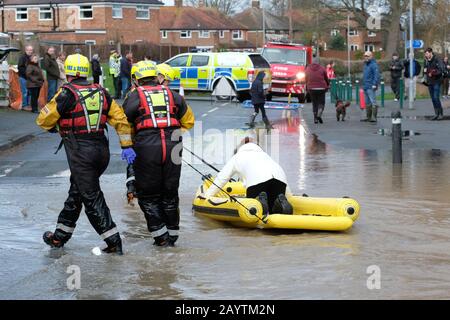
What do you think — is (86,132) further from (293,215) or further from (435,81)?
(435,81)

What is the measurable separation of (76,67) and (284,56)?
1158 inches

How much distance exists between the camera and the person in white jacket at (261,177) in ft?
32.8

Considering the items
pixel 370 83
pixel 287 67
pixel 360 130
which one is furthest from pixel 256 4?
pixel 360 130

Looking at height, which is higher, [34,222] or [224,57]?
[224,57]

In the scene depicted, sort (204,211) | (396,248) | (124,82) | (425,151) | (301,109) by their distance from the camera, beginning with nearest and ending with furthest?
1. (396,248)
2. (204,211)
3. (425,151)
4. (301,109)
5. (124,82)

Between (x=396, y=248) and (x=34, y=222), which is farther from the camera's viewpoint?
(x=34, y=222)

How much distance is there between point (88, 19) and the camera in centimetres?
7031

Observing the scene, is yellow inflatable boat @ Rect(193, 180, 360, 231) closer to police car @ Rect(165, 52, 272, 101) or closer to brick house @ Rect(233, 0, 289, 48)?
police car @ Rect(165, 52, 272, 101)

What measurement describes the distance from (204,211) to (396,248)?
2.47 meters

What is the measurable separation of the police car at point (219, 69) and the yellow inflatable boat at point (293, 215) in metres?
24.0

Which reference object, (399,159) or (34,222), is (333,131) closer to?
(399,159)

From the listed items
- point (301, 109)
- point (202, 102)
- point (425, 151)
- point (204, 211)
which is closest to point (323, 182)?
point (204, 211)

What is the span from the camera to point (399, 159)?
1562cm

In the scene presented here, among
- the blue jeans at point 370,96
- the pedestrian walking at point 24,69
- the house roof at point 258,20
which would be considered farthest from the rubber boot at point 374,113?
the house roof at point 258,20
